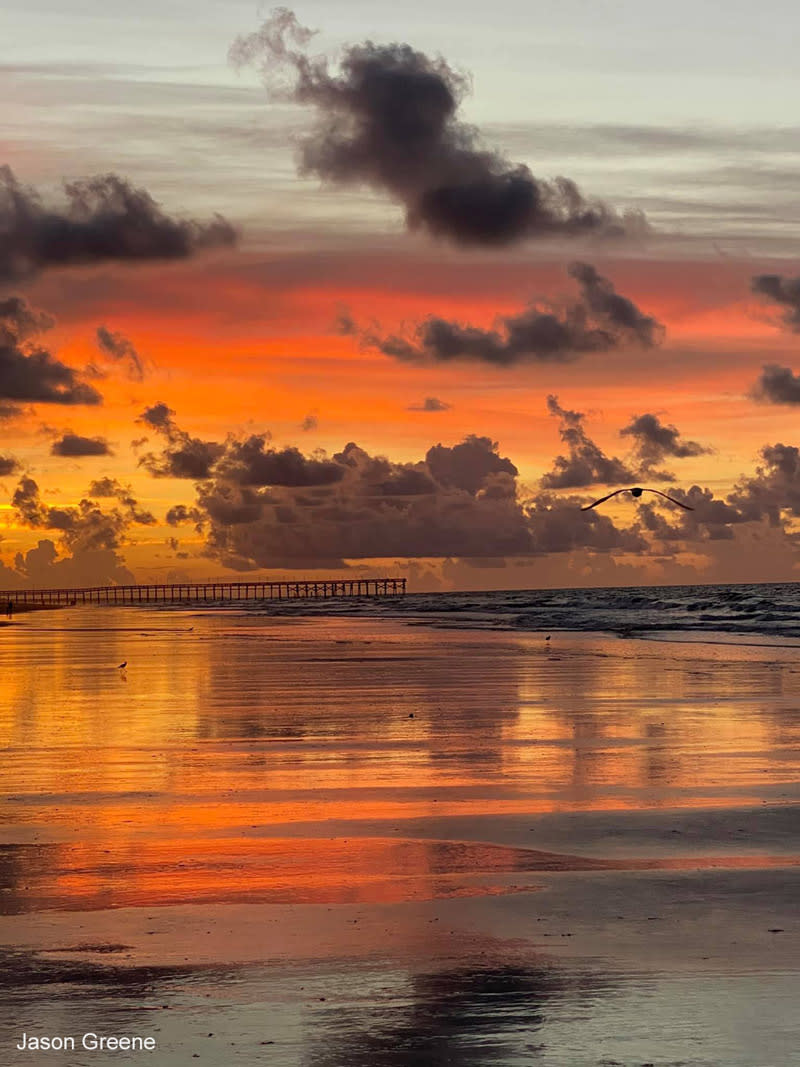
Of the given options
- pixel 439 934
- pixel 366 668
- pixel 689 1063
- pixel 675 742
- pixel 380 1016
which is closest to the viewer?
pixel 689 1063

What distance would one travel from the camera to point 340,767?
2059 centimetres

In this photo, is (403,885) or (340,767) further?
(340,767)

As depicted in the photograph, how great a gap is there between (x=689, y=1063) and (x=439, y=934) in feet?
10.3

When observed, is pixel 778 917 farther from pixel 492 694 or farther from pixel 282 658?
pixel 282 658

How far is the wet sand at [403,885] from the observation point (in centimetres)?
873

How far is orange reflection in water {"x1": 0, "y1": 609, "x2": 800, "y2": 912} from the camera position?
1348cm

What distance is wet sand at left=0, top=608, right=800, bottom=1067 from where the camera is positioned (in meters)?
8.73

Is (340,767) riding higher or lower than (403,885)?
higher

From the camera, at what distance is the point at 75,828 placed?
15680 mm

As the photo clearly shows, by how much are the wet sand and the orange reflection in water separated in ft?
0.23

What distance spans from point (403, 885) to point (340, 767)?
786 centimetres

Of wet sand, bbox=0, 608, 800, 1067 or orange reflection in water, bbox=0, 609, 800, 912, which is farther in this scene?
orange reflection in water, bbox=0, 609, 800, 912

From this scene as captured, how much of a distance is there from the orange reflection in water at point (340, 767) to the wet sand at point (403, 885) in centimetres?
7

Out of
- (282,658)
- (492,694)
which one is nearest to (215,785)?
(492,694)
